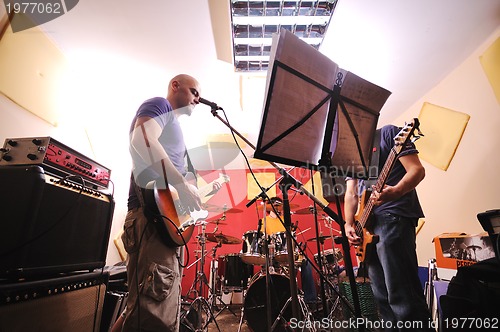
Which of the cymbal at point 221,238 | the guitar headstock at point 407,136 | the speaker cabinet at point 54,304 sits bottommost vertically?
the speaker cabinet at point 54,304

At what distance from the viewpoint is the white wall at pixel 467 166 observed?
2762mm

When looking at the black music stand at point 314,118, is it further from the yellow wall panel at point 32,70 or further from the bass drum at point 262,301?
the yellow wall panel at point 32,70

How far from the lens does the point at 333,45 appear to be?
299cm

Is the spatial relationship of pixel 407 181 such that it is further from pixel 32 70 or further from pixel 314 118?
pixel 32 70

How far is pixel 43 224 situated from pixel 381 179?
2167 millimetres

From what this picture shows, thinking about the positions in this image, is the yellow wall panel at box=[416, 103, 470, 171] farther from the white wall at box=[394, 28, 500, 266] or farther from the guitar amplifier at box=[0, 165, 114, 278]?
the guitar amplifier at box=[0, 165, 114, 278]

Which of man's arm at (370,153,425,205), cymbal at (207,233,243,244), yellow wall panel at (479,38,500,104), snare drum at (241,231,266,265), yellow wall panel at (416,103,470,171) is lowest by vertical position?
snare drum at (241,231,266,265)

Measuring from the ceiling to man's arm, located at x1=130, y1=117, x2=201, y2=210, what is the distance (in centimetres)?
157

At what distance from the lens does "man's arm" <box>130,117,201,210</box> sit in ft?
4.89

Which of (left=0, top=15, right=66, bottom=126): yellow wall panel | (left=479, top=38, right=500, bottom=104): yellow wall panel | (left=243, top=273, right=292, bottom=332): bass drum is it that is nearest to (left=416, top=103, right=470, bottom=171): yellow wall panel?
(left=479, top=38, right=500, bottom=104): yellow wall panel

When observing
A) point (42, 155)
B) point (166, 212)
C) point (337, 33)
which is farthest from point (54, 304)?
point (337, 33)

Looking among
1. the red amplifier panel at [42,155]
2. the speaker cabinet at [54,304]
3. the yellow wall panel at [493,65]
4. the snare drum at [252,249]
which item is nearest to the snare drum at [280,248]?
the snare drum at [252,249]

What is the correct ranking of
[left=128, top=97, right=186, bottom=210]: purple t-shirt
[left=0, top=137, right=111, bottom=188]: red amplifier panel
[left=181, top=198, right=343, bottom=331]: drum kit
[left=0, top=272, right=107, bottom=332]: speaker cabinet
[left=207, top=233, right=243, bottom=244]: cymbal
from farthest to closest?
[left=207, top=233, right=243, bottom=244]: cymbal, [left=181, top=198, right=343, bottom=331]: drum kit, [left=128, top=97, right=186, bottom=210]: purple t-shirt, [left=0, top=137, right=111, bottom=188]: red amplifier panel, [left=0, top=272, right=107, bottom=332]: speaker cabinet

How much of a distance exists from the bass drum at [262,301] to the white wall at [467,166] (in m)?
2.11
